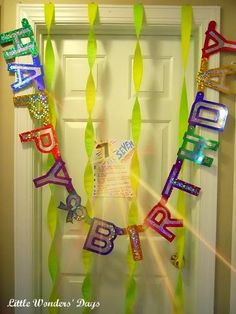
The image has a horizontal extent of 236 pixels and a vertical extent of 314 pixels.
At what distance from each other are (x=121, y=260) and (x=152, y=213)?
306 millimetres

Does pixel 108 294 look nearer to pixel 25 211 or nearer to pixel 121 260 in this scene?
pixel 121 260

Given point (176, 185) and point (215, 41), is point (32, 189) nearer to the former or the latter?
Answer: point (176, 185)

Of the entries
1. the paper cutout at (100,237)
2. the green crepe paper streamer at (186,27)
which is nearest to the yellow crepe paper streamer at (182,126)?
the green crepe paper streamer at (186,27)

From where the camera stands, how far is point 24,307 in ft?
4.29

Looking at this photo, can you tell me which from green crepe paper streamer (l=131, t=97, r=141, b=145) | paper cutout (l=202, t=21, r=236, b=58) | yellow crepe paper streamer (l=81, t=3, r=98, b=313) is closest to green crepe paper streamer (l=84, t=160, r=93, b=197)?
yellow crepe paper streamer (l=81, t=3, r=98, b=313)

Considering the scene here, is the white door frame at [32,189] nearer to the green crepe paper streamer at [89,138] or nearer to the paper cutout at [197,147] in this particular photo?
the paper cutout at [197,147]

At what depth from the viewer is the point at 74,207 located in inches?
50.6

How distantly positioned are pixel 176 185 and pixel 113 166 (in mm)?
302

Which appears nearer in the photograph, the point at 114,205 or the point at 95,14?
the point at 95,14

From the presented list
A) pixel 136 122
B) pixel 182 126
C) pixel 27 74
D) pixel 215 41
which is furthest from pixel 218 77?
pixel 27 74

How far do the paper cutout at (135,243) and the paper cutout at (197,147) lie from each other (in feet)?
1.24

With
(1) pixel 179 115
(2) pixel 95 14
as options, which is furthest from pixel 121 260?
(2) pixel 95 14

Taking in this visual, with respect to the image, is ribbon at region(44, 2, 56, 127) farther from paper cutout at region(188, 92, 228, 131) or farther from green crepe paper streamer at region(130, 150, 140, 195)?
paper cutout at region(188, 92, 228, 131)

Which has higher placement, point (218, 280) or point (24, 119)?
point (24, 119)
